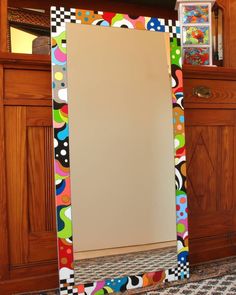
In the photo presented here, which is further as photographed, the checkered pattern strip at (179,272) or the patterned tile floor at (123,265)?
the checkered pattern strip at (179,272)

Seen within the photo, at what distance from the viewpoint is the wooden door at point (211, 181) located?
4.40 feet

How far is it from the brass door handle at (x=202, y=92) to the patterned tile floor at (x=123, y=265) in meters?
0.62

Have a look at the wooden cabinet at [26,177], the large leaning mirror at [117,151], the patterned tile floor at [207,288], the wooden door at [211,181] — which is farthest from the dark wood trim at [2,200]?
the wooden door at [211,181]

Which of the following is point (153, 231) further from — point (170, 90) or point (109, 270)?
point (170, 90)

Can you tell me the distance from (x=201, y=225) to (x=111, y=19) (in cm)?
89

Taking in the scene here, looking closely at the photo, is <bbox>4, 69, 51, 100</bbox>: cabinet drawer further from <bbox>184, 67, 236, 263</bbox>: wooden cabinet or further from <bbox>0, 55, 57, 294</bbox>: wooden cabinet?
<bbox>184, 67, 236, 263</bbox>: wooden cabinet

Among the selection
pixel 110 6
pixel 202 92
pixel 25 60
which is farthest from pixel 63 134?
pixel 110 6

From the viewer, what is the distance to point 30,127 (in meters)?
1.11

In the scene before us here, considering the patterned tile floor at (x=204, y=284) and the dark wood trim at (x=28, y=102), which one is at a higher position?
the dark wood trim at (x=28, y=102)

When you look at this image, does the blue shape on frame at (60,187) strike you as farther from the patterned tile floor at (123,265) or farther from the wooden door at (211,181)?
the wooden door at (211,181)

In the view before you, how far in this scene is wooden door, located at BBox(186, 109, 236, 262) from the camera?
1.34 m

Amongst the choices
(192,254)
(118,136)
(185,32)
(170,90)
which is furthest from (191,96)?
(192,254)

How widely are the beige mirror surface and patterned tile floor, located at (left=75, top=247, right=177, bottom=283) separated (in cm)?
4

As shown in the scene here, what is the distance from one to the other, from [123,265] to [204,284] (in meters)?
0.30
